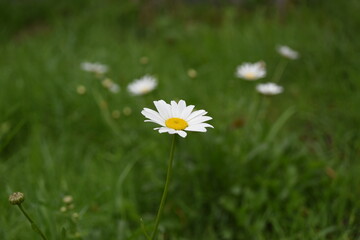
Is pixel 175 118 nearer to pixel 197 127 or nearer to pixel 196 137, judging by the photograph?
pixel 197 127

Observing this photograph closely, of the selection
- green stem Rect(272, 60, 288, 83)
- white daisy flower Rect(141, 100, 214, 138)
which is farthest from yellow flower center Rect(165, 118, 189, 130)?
green stem Rect(272, 60, 288, 83)

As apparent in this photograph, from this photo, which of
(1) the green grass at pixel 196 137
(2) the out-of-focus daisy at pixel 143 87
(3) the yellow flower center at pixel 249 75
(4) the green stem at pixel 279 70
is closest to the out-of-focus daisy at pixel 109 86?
(1) the green grass at pixel 196 137

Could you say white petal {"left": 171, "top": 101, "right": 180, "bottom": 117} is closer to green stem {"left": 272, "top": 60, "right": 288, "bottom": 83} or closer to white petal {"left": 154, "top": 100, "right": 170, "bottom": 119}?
white petal {"left": 154, "top": 100, "right": 170, "bottom": 119}

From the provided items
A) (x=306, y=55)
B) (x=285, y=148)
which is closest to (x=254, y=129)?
(x=285, y=148)

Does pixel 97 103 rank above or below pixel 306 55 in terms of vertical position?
below

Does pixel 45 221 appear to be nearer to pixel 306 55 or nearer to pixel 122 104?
pixel 122 104

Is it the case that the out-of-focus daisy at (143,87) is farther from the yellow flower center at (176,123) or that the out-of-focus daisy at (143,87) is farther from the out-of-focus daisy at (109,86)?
the yellow flower center at (176,123)
